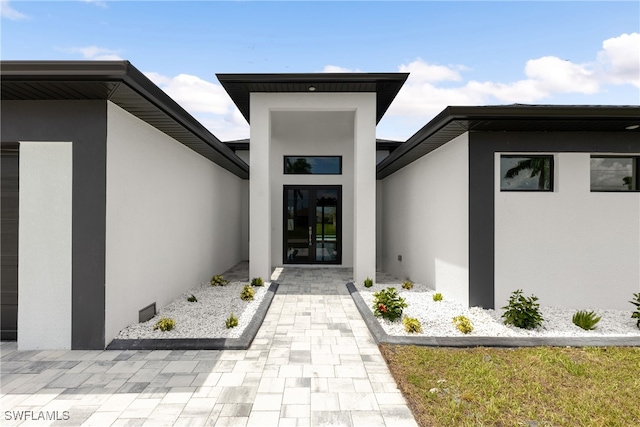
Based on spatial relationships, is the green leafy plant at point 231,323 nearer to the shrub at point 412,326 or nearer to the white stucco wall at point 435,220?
the shrub at point 412,326

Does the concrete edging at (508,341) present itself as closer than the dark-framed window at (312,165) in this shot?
Yes

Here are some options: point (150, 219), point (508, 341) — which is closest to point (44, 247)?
point (150, 219)

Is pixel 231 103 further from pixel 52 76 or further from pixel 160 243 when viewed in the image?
pixel 52 76

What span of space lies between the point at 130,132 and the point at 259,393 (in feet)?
13.9

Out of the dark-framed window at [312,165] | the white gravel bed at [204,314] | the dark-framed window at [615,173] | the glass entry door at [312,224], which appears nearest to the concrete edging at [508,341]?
the white gravel bed at [204,314]

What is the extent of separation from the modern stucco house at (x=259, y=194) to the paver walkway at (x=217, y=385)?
2.52ft

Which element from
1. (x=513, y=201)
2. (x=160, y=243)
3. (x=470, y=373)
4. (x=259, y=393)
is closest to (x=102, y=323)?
(x=160, y=243)

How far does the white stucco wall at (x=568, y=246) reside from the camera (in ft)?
18.6

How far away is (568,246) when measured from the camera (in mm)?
5684

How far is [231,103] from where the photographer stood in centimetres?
868

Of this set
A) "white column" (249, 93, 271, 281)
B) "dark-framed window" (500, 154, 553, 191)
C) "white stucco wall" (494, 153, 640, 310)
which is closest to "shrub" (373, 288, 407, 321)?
"white stucco wall" (494, 153, 640, 310)

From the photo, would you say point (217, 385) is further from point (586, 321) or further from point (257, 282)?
point (586, 321)

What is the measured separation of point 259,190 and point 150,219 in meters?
3.00

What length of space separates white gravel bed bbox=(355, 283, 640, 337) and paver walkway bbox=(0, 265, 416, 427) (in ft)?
3.41
